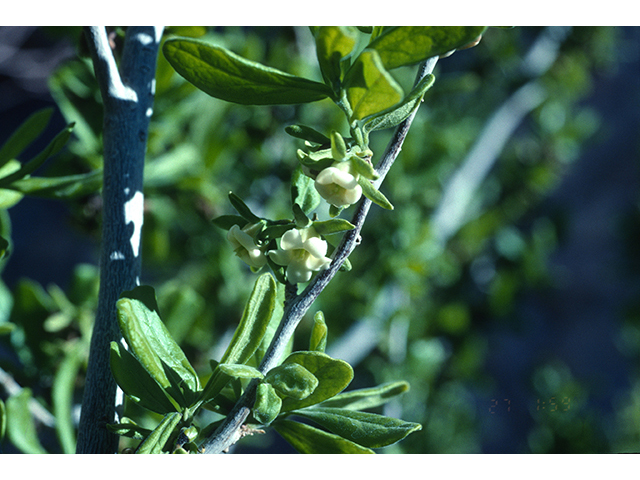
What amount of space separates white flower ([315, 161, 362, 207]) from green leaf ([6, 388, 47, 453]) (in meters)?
0.39

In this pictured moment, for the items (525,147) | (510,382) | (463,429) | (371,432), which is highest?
(525,147)

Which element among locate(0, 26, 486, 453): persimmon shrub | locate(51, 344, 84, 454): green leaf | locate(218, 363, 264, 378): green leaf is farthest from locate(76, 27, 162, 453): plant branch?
locate(51, 344, 84, 454): green leaf

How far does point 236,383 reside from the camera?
0.32 m

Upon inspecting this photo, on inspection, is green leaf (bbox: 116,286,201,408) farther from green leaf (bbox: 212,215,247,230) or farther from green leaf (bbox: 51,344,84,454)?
green leaf (bbox: 51,344,84,454)

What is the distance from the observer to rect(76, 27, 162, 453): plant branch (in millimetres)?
326

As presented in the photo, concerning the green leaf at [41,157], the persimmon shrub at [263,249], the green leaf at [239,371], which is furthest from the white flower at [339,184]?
the green leaf at [41,157]

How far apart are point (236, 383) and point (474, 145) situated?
1.22 metres

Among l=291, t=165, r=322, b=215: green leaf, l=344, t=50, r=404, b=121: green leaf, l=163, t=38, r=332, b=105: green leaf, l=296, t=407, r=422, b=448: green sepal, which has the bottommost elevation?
l=296, t=407, r=422, b=448: green sepal

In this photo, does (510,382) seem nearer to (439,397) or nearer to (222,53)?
(439,397)

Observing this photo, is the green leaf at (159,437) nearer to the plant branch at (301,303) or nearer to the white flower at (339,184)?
the plant branch at (301,303)

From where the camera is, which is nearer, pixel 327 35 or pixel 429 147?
pixel 327 35

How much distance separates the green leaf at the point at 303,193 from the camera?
1.05ft

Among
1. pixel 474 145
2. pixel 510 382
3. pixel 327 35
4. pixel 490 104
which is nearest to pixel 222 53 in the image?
pixel 327 35

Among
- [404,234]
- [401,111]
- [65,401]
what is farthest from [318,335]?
[404,234]
